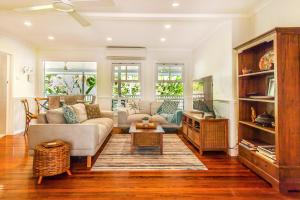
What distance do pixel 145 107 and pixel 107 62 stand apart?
2023 mm

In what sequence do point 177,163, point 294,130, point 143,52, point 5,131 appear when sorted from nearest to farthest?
point 294,130 → point 177,163 → point 5,131 → point 143,52

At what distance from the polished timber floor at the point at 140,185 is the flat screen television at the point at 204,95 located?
5.12 ft

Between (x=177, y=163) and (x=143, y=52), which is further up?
(x=143, y=52)

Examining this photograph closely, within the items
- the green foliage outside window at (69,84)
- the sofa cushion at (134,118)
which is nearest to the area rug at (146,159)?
the sofa cushion at (134,118)

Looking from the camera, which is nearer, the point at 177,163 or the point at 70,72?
the point at 177,163

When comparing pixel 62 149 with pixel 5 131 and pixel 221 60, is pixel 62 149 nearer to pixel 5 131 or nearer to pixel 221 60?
pixel 221 60

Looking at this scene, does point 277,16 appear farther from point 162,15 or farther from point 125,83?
point 125,83

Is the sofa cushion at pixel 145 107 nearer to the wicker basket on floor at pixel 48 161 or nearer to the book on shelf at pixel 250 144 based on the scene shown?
the book on shelf at pixel 250 144

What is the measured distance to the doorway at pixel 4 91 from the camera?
5234 mm

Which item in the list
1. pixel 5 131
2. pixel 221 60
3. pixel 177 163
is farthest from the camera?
pixel 5 131

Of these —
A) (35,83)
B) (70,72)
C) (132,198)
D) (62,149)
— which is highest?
(70,72)

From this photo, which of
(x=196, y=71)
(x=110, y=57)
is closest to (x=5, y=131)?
(x=110, y=57)

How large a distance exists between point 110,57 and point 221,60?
382 cm

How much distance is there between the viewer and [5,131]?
5316 millimetres
